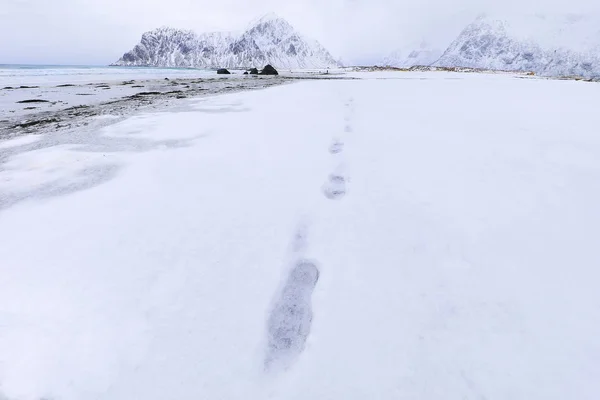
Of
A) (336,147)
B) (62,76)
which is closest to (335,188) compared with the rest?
(336,147)

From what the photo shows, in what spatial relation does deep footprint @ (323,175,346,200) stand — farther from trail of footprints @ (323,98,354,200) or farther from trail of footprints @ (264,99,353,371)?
trail of footprints @ (264,99,353,371)

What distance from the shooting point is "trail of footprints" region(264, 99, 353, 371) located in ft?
6.12

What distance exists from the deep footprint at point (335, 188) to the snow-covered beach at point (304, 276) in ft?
0.12

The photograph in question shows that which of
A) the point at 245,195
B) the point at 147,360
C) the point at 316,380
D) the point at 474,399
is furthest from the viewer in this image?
the point at 245,195

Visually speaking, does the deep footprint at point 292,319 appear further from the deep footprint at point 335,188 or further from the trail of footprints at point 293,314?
the deep footprint at point 335,188

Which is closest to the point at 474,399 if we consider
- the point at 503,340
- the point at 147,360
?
the point at 503,340

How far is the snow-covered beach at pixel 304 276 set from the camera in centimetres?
171

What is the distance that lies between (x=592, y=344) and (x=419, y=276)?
39.7 inches

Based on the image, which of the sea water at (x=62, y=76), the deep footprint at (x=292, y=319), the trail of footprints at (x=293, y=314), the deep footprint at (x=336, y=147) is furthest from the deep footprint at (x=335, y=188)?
the sea water at (x=62, y=76)

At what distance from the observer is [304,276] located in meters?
2.52

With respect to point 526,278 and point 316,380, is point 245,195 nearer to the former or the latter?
point 316,380

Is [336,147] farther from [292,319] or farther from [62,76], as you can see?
[62,76]

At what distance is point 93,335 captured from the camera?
6.45 feet

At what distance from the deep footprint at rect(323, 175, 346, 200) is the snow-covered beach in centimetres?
4
